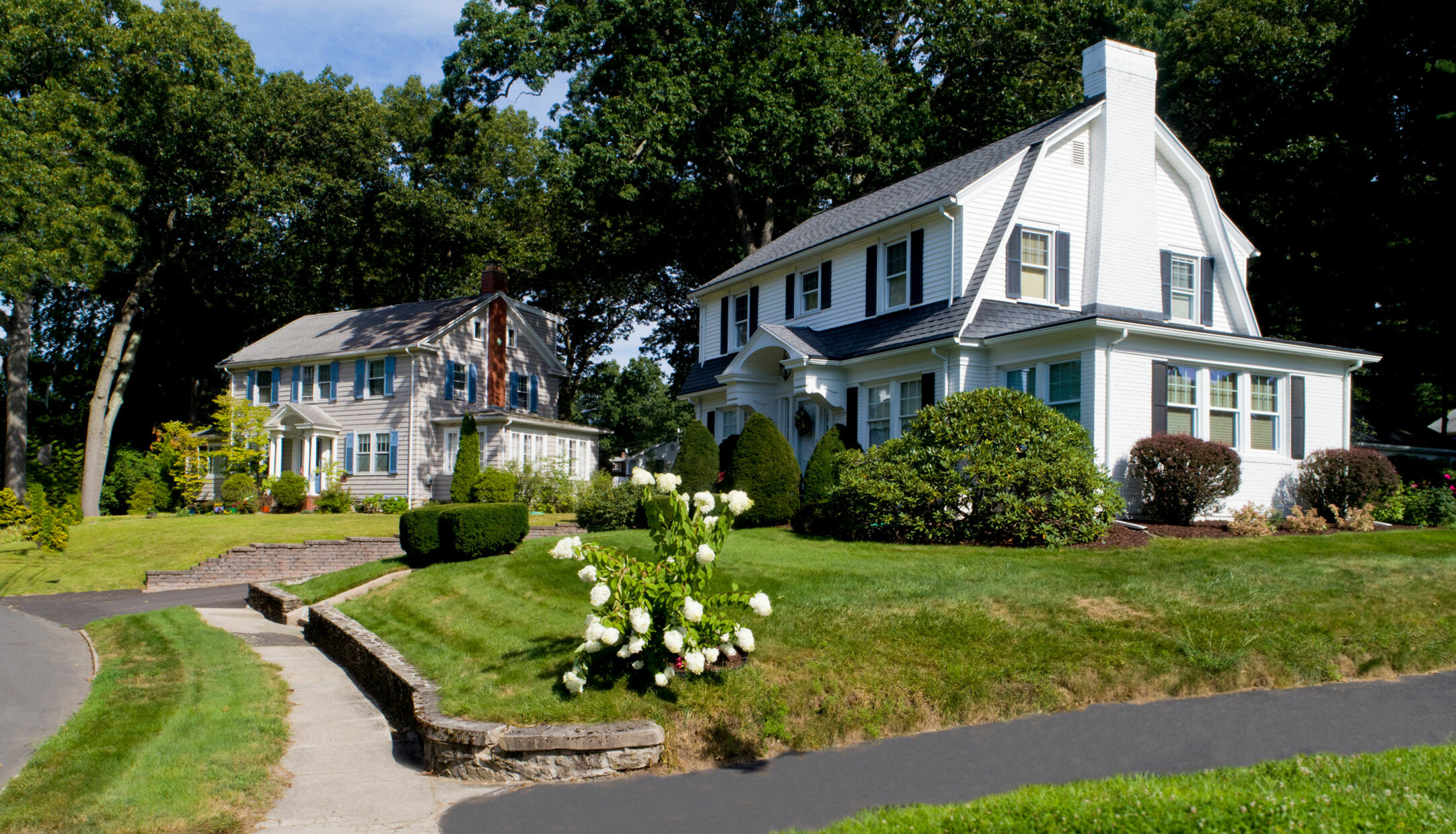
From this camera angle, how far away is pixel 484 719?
6.95 meters

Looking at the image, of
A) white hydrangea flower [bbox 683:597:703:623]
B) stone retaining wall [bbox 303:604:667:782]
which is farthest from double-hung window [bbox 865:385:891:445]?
stone retaining wall [bbox 303:604:667:782]

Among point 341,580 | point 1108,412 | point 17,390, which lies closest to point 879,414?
point 1108,412

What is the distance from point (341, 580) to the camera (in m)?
15.7

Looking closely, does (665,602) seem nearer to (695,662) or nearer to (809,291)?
(695,662)

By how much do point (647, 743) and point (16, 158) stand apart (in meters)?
32.5

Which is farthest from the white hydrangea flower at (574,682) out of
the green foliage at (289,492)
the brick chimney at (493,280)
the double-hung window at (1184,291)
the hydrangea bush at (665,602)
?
the brick chimney at (493,280)

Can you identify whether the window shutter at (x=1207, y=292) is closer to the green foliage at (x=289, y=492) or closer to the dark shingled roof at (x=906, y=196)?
the dark shingled roof at (x=906, y=196)

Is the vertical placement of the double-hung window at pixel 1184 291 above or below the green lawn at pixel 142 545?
above

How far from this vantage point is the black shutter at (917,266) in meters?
18.8

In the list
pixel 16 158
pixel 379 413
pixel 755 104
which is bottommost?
pixel 379 413

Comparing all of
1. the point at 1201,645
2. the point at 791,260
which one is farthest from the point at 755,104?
the point at 1201,645

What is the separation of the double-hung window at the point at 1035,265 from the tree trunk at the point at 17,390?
32.5 m

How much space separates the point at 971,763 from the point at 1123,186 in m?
15.3

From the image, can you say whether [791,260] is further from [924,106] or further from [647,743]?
[647,743]
